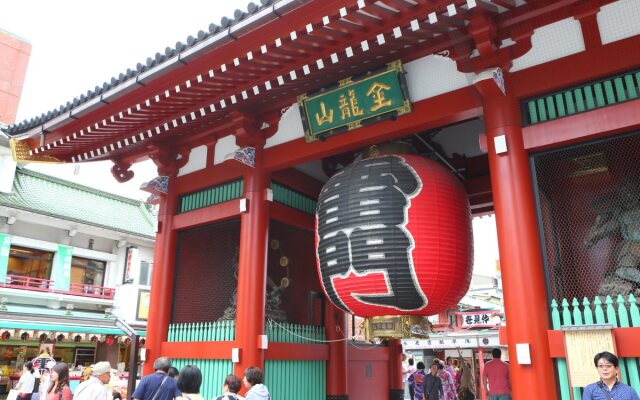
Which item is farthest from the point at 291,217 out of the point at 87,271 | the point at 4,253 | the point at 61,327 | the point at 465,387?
the point at 87,271

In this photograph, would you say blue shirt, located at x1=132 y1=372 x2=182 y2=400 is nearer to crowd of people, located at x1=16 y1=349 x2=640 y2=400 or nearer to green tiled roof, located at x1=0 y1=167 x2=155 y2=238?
crowd of people, located at x1=16 y1=349 x2=640 y2=400

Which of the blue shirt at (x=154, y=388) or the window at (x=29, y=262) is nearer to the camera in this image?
the blue shirt at (x=154, y=388)

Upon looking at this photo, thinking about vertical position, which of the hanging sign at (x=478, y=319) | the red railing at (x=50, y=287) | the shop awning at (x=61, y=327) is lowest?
the shop awning at (x=61, y=327)

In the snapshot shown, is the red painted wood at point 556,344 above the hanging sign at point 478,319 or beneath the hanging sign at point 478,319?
beneath

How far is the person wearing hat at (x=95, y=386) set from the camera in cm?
461

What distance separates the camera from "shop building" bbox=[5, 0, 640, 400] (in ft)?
17.3

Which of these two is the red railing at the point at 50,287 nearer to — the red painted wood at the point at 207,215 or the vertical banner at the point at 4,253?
the vertical banner at the point at 4,253

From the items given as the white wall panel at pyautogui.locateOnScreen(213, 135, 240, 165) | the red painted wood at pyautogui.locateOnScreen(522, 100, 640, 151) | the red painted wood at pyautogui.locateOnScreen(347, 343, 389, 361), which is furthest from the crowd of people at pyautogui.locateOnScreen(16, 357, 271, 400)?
the red painted wood at pyautogui.locateOnScreen(347, 343, 389, 361)

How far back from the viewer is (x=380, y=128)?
6.78m

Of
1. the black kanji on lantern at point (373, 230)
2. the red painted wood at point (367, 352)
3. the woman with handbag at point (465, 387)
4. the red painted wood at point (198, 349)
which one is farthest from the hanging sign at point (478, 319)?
the black kanji on lantern at point (373, 230)

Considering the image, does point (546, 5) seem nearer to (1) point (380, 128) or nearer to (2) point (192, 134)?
(1) point (380, 128)

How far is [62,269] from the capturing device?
19266mm

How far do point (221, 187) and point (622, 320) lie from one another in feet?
20.4

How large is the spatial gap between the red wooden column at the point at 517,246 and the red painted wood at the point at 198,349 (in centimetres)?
407
